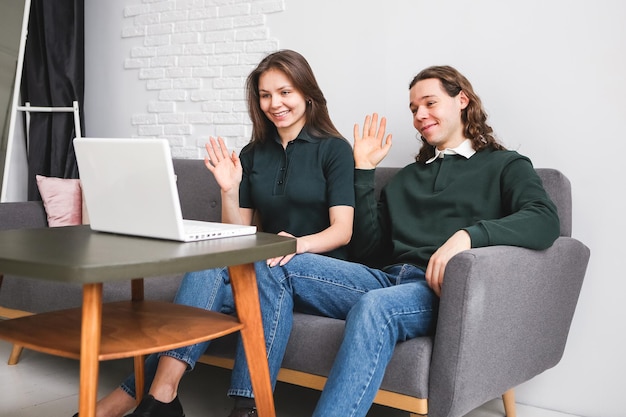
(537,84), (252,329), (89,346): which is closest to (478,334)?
(252,329)

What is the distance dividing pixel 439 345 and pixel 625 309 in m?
0.88

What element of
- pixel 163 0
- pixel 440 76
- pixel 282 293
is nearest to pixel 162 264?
pixel 282 293

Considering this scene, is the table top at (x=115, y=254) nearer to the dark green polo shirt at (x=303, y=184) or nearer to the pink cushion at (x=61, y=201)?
the dark green polo shirt at (x=303, y=184)

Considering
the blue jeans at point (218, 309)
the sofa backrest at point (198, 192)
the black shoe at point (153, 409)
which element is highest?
the sofa backrest at point (198, 192)

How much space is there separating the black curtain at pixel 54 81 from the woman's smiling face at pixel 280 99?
1862 millimetres

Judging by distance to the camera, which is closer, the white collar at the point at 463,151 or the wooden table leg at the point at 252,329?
the wooden table leg at the point at 252,329

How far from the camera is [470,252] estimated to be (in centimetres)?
180

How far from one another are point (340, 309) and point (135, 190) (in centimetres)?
73

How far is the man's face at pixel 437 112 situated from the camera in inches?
90.1

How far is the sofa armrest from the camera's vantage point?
5.90ft

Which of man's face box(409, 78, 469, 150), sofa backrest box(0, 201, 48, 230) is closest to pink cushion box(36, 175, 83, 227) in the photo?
sofa backrest box(0, 201, 48, 230)

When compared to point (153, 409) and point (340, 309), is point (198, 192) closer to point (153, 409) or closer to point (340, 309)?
point (340, 309)

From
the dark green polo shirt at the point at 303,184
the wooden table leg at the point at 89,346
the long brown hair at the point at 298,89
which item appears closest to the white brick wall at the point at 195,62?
the long brown hair at the point at 298,89

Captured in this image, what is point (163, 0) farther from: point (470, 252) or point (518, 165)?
point (470, 252)
